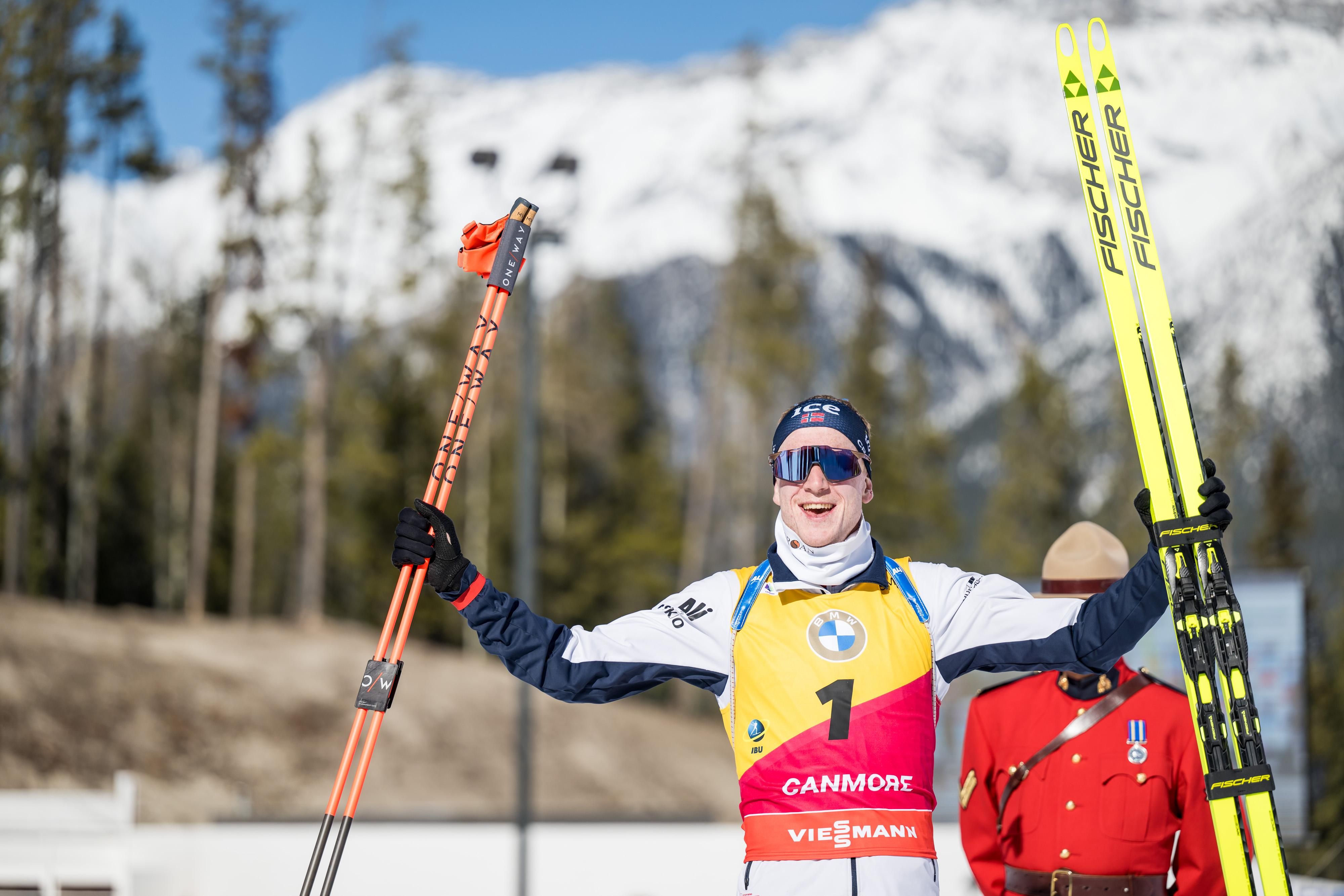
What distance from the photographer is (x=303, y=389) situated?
36.1 meters

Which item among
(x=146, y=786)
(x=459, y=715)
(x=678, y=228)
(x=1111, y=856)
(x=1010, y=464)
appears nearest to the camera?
(x=1111, y=856)

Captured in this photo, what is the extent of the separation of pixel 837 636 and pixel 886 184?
13344 cm

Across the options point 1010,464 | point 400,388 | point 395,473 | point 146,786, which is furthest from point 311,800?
point 1010,464

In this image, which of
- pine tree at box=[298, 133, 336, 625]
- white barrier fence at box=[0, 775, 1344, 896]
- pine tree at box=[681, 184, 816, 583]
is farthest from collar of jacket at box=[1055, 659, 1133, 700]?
pine tree at box=[681, 184, 816, 583]

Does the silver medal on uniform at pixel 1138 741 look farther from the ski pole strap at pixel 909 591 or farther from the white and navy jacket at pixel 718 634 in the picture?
the ski pole strap at pixel 909 591

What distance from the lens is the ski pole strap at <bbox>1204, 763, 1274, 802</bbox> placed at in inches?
130

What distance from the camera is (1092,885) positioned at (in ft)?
13.3

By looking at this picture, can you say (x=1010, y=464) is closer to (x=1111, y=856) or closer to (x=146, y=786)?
(x=146, y=786)

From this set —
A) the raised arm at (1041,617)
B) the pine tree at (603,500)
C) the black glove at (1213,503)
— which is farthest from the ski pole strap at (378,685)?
the pine tree at (603,500)

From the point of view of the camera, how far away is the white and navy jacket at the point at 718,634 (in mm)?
3275

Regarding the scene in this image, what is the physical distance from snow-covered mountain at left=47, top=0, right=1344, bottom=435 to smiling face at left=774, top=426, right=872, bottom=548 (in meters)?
7.01

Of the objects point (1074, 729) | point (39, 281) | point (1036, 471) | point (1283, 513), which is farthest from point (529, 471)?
point (1036, 471)

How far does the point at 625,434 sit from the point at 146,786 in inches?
896

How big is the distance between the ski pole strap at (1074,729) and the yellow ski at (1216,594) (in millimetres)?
846
